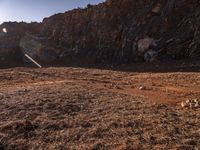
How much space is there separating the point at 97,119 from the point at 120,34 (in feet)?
67.8

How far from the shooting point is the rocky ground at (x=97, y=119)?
807 cm

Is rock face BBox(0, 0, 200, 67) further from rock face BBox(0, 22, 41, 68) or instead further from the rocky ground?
the rocky ground

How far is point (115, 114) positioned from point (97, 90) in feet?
12.8

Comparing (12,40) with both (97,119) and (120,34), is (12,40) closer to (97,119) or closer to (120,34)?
(120,34)

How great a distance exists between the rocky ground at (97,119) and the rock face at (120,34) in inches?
421

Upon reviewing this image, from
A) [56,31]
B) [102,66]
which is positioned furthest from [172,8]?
[56,31]

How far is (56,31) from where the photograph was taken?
36.9 m

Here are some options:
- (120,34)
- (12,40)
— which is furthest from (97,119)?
(12,40)

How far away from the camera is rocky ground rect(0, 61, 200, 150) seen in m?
8.07

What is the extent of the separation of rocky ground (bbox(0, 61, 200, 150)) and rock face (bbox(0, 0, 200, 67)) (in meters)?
10.7

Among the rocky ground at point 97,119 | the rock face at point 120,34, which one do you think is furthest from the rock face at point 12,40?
the rocky ground at point 97,119

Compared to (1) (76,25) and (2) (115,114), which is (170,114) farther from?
(1) (76,25)

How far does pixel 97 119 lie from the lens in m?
9.57

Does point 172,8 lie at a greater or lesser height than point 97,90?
greater
